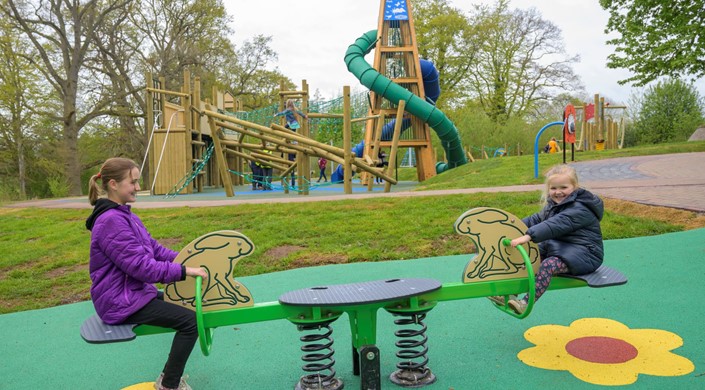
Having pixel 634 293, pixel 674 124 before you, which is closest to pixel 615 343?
pixel 634 293

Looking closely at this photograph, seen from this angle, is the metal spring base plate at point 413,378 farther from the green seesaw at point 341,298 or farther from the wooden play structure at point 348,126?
the wooden play structure at point 348,126

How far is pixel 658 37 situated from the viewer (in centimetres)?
1628

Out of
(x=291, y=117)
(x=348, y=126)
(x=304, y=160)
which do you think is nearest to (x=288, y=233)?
(x=348, y=126)

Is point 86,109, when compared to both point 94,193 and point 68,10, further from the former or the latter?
point 94,193

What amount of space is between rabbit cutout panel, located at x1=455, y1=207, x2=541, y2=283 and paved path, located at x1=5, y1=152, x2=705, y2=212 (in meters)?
5.18

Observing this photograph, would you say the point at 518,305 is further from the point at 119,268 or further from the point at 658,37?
the point at 658,37

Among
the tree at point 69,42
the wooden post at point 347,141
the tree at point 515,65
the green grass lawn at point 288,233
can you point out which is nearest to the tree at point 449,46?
the tree at point 515,65

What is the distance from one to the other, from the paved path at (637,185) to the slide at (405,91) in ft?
16.2

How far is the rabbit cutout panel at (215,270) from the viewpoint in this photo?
2.69m

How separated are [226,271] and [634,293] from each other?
3.16 meters

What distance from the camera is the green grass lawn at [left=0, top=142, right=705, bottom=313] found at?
6164 millimetres

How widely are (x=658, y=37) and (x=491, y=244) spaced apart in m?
16.6

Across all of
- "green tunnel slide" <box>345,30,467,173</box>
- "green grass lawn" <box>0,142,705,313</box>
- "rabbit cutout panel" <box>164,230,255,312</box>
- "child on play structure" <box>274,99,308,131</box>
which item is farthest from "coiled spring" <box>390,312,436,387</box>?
"green tunnel slide" <box>345,30,467,173</box>

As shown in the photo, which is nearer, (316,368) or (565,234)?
(316,368)
